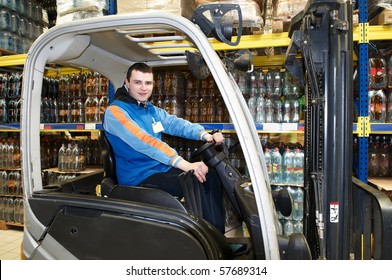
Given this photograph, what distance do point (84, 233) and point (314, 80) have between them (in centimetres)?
193

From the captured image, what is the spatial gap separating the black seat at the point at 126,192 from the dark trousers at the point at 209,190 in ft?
1.00

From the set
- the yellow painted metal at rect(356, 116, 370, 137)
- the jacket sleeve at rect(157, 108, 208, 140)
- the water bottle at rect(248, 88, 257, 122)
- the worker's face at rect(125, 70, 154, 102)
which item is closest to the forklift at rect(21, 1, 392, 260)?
the worker's face at rect(125, 70, 154, 102)

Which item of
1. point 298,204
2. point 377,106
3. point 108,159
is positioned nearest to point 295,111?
point 377,106

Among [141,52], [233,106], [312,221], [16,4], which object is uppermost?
Result: [16,4]

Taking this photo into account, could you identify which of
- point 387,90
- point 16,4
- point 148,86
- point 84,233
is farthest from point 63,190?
point 16,4

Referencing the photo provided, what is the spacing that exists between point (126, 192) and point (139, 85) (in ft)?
3.48

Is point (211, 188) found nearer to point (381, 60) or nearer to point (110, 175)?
point (110, 175)

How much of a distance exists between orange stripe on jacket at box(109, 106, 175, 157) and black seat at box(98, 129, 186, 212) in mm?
289

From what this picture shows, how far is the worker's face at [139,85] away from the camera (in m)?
2.79

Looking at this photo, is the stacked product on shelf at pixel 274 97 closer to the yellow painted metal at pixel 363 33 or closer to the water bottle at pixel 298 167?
the water bottle at pixel 298 167

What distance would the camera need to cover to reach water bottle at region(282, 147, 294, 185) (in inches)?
162

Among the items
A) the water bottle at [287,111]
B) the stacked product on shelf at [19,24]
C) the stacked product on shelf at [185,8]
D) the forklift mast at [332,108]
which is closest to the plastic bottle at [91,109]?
the stacked product on shelf at [185,8]

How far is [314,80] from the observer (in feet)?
7.04

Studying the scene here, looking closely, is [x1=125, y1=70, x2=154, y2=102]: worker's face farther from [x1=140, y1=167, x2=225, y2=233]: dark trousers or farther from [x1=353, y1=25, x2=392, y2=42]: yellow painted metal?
[x1=353, y1=25, x2=392, y2=42]: yellow painted metal
